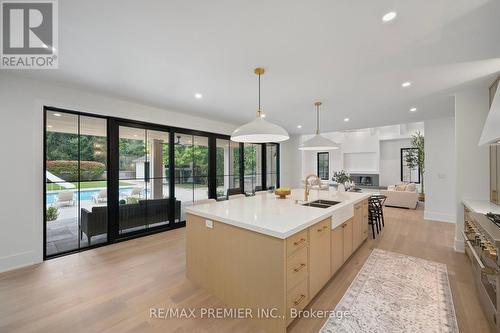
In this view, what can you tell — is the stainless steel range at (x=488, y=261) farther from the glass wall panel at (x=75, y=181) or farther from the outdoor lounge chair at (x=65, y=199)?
the outdoor lounge chair at (x=65, y=199)

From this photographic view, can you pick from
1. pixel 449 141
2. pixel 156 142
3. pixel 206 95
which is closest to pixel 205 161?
pixel 156 142

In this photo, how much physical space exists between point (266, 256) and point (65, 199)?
344 cm

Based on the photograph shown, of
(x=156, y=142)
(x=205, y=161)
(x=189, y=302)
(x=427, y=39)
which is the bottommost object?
(x=189, y=302)

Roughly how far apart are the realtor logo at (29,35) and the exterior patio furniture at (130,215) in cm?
220

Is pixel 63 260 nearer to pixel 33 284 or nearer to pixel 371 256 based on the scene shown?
pixel 33 284

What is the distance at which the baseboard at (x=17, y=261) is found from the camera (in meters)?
2.61

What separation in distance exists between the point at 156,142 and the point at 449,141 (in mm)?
6837

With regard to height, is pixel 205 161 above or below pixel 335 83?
below

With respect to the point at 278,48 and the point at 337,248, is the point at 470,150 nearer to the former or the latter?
the point at 337,248

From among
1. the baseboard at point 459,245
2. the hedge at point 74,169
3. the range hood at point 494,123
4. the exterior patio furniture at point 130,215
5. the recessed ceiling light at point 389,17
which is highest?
the recessed ceiling light at point 389,17

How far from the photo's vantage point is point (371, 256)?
3055mm

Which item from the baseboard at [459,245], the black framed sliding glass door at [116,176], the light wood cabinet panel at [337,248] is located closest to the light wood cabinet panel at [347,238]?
the light wood cabinet panel at [337,248]

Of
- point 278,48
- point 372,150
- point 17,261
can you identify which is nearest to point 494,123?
point 278,48

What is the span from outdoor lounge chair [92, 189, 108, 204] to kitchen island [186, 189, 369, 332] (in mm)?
2168
